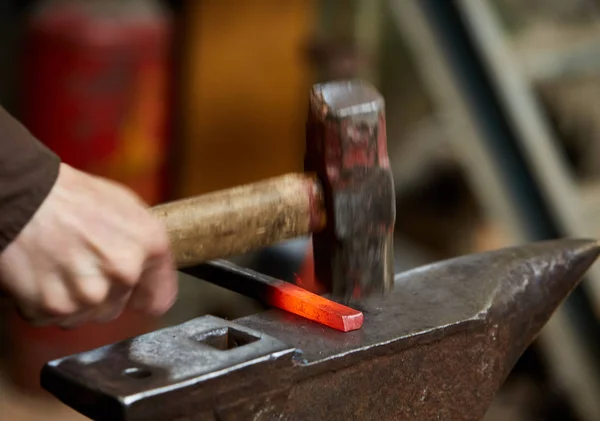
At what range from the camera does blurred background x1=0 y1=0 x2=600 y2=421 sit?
2512 mm

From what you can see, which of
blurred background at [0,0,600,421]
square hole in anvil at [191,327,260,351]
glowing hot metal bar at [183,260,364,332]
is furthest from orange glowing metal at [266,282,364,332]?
blurred background at [0,0,600,421]

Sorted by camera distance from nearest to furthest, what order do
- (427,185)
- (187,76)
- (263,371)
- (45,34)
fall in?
(263,371), (45,34), (187,76), (427,185)

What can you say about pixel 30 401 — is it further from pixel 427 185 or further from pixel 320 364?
pixel 320 364

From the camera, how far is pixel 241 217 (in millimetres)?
1156

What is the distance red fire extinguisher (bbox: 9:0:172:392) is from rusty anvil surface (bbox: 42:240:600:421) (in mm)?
1825

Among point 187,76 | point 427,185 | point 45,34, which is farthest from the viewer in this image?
point 427,185

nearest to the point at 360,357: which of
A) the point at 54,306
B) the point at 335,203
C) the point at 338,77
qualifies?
the point at 335,203

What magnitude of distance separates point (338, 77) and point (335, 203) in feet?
6.18

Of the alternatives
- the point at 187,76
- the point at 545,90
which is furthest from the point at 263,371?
the point at 545,90

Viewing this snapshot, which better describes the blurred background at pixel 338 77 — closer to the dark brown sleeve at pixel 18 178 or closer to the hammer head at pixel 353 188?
the hammer head at pixel 353 188

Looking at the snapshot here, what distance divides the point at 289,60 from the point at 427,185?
75cm

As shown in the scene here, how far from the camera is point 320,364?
3.36ft

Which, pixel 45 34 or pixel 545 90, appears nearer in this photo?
pixel 45 34

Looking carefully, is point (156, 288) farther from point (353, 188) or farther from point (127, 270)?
point (353, 188)
